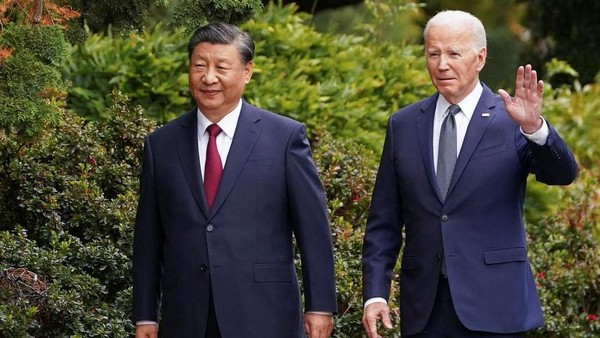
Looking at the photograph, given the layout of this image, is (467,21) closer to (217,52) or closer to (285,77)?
(217,52)

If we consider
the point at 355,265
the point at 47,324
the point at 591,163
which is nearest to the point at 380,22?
the point at 591,163

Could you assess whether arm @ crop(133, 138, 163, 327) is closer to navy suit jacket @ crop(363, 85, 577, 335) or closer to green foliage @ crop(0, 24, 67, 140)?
green foliage @ crop(0, 24, 67, 140)

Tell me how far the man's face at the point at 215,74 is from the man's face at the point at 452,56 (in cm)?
77

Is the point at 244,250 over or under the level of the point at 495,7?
under

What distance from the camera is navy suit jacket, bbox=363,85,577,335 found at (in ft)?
16.8

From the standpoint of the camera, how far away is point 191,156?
5.28 meters

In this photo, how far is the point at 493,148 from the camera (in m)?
5.21

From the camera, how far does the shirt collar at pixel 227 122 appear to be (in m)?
5.29

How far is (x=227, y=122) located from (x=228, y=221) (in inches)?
16.3

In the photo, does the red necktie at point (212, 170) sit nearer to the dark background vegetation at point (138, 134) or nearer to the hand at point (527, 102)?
the dark background vegetation at point (138, 134)

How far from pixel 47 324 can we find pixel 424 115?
197cm

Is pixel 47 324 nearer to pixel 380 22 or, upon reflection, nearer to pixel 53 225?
pixel 53 225

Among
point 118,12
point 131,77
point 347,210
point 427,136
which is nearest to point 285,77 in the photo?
point 131,77

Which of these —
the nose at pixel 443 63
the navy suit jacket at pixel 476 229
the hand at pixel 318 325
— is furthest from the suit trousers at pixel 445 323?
the nose at pixel 443 63
